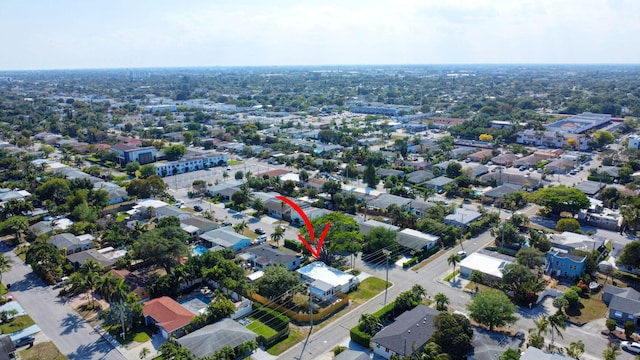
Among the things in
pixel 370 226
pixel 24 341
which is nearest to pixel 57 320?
pixel 24 341

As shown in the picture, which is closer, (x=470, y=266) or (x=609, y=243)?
(x=470, y=266)

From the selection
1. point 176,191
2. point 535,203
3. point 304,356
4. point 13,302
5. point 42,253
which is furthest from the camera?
point 176,191

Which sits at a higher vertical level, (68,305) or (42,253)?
(42,253)

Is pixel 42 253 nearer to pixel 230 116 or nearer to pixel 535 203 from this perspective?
pixel 535 203

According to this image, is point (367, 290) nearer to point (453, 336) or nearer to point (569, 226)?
point (453, 336)

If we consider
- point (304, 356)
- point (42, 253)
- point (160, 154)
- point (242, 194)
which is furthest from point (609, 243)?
point (160, 154)

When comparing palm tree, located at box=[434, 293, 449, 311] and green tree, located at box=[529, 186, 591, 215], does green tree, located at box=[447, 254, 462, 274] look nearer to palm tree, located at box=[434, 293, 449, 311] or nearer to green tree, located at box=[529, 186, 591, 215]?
palm tree, located at box=[434, 293, 449, 311]
